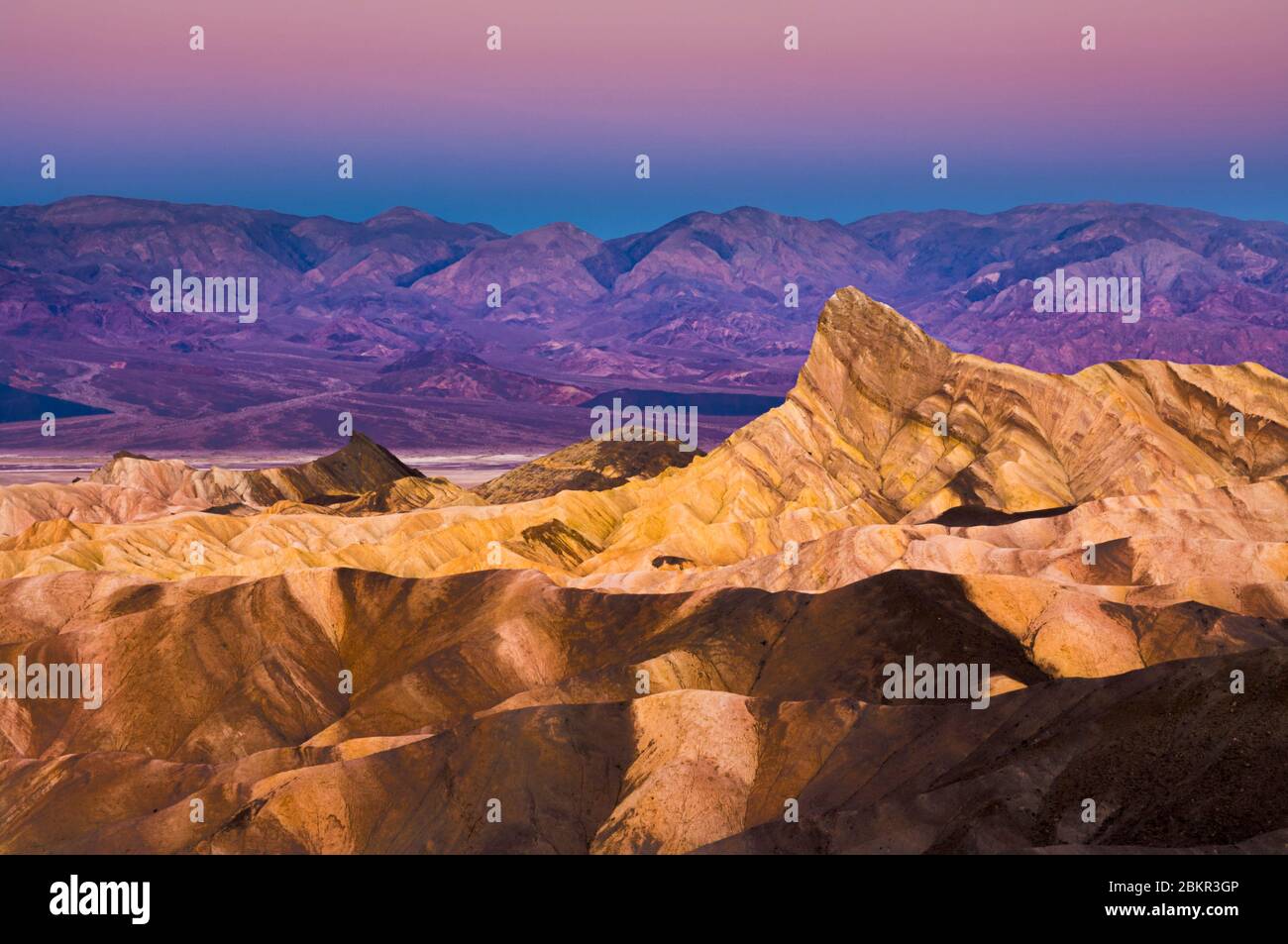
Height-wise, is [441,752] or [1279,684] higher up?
[1279,684]

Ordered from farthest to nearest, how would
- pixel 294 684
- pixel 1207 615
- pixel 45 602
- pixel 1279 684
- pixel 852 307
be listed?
pixel 852 307 < pixel 45 602 < pixel 294 684 < pixel 1207 615 < pixel 1279 684

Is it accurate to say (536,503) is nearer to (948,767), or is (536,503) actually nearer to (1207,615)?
(1207,615)

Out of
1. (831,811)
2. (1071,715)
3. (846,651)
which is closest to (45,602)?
(846,651)
